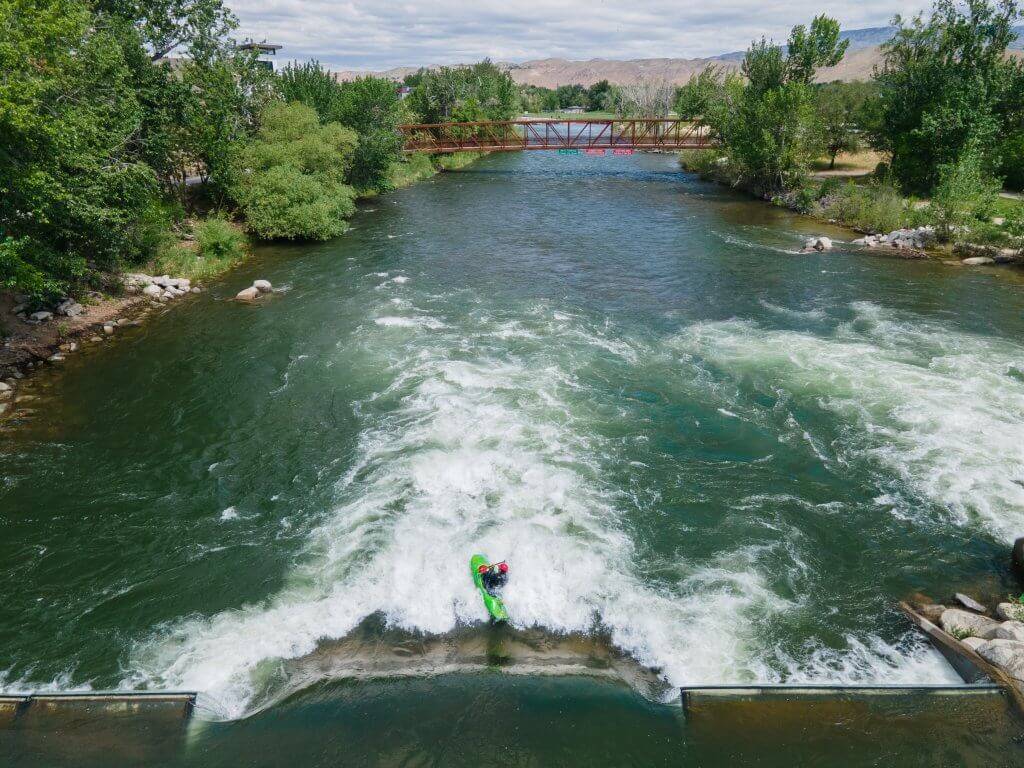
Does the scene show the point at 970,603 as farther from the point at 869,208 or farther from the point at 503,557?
the point at 869,208

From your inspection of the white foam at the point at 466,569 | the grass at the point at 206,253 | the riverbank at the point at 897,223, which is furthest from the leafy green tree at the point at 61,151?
the riverbank at the point at 897,223

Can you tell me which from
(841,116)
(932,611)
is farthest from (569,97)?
(932,611)

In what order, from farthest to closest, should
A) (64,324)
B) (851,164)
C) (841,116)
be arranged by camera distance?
(851,164)
(841,116)
(64,324)

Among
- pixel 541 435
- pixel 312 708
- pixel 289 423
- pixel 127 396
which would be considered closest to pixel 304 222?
pixel 127 396

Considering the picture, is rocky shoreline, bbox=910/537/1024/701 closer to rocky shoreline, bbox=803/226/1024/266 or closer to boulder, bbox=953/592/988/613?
boulder, bbox=953/592/988/613

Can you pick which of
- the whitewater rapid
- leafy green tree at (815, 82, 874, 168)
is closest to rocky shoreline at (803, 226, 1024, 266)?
the whitewater rapid
